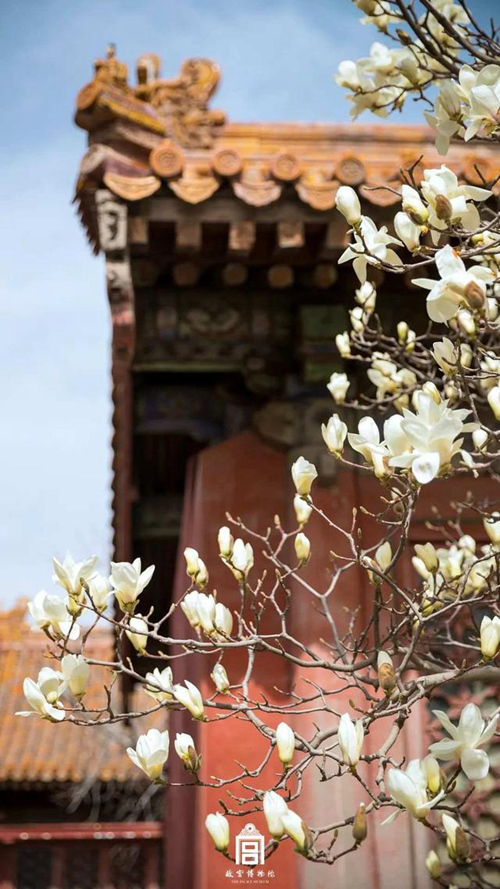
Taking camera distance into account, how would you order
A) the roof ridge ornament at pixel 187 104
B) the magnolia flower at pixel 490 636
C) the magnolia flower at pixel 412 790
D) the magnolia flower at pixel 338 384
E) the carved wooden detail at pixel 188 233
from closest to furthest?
the magnolia flower at pixel 412 790
the magnolia flower at pixel 490 636
the magnolia flower at pixel 338 384
the carved wooden detail at pixel 188 233
the roof ridge ornament at pixel 187 104

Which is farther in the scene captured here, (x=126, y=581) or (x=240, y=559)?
(x=240, y=559)

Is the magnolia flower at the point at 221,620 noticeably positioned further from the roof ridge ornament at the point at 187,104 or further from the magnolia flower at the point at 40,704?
the roof ridge ornament at the point at 187,104

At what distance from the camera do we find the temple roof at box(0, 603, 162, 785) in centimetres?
1121

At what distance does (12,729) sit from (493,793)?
958 centimetres

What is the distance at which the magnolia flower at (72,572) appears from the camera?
6.87 feet

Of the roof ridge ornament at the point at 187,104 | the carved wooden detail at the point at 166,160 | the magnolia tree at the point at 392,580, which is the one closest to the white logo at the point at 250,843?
the magnolia tree at the point at 392,580

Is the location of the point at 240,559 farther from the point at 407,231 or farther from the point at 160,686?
the point at 407,231

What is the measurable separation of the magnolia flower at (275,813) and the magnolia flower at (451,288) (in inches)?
33.2

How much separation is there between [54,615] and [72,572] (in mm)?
92

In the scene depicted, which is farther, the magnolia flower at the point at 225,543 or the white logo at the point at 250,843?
the white logo at the point at 250,843

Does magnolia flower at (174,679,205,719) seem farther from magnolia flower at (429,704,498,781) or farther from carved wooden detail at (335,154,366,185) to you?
carved wooden detail at (335,154,366,185)

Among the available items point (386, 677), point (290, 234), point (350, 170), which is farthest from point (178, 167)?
point (386, 677)

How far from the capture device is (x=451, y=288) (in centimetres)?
182

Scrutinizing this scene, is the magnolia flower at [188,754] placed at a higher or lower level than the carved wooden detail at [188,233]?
lower
